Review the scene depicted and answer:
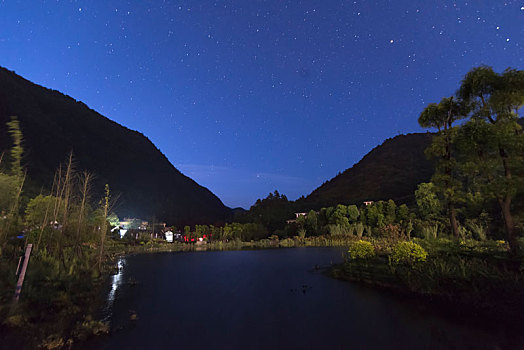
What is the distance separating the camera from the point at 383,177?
292 feet

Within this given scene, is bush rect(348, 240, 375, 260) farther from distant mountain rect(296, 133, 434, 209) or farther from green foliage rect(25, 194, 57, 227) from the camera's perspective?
distant mountain rect(296, 133, 434, 209)

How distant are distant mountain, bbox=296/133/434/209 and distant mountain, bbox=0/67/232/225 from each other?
Result: 142ft

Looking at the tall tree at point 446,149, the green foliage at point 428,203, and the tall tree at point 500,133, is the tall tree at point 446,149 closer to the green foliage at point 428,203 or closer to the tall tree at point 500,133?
the tall tree at point 500,133

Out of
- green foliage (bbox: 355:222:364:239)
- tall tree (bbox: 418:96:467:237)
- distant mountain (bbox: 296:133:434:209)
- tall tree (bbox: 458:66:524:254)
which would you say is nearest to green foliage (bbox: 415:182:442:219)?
green foliage (bbox: 355:222:364:239)

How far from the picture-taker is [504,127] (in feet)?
26.8

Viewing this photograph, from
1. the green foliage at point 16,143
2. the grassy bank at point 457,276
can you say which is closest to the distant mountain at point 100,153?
the green foliage at point 16,143

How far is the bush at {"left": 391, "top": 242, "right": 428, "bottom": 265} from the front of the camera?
845 centimetres

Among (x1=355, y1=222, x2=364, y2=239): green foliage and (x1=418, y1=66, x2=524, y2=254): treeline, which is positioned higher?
(x1=418, y1=66, x2=524, y2=254): treeline

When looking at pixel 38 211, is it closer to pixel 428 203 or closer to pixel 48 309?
pixel 48 309

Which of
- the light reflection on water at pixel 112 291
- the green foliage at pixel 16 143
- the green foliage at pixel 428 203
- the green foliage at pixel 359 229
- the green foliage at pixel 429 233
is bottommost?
the light reflection on water at pixel 112 291

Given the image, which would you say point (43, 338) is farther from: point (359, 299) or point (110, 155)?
point (110, 155)

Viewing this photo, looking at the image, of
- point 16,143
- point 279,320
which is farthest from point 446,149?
point 16,143

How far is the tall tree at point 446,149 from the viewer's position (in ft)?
35.1

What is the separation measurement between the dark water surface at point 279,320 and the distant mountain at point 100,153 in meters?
52.3
